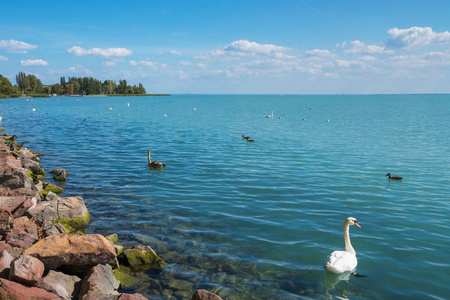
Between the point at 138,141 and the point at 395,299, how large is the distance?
3543 centimetres

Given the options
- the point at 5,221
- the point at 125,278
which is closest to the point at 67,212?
the point at 5,221

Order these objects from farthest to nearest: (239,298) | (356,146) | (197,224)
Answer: (356,146) → (197,224) → (239,298)

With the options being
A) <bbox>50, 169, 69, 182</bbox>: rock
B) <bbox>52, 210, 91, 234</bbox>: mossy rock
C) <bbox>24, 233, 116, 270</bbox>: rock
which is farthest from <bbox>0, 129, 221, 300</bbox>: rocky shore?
<bbox>50, 169, 69, 182</bbox>: rock

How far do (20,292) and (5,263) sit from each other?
1545mm

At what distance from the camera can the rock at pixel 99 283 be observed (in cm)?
834

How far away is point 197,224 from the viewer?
15.6 metres

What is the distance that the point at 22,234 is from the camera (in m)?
10.7

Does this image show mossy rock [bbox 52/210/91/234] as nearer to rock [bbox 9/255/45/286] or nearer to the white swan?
rock [bbox 9/255/45/286]

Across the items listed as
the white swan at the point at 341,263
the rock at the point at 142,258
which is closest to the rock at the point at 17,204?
the rock at the point at 142,258

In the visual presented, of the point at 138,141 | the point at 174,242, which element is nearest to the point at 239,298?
the point at 174,242

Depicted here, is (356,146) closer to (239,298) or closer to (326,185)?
(326,185)

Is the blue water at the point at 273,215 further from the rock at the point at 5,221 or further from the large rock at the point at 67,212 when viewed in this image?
the rock at the point at 5,221

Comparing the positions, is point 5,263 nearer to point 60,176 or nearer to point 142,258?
point 142,258

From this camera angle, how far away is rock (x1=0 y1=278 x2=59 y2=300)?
7261 millimetres
